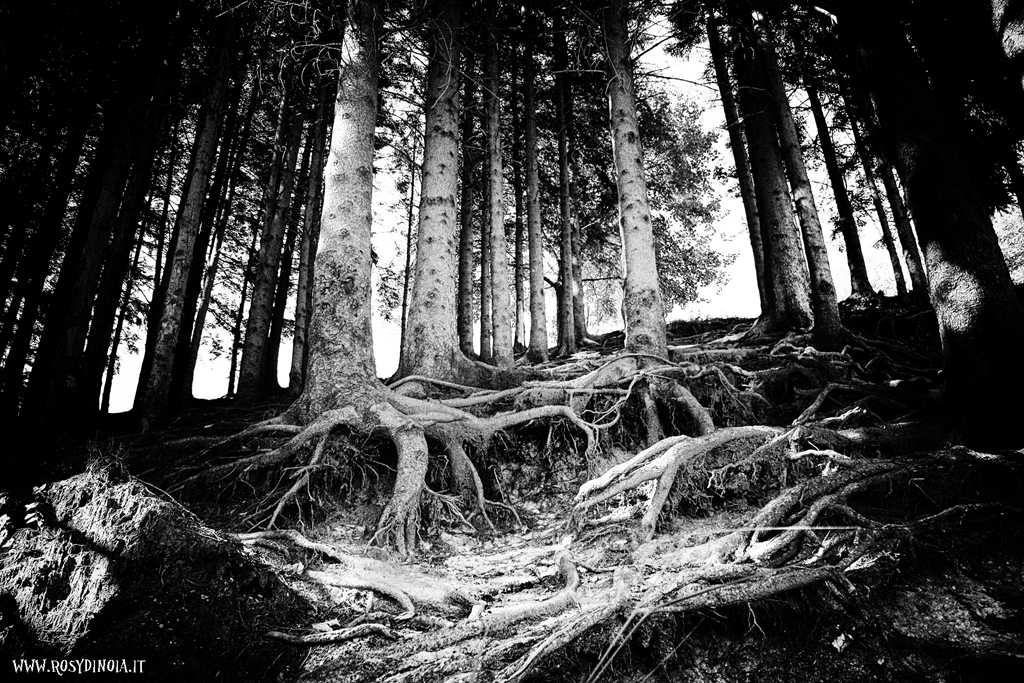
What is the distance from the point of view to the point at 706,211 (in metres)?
14.6

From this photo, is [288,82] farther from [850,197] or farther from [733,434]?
[850,197]

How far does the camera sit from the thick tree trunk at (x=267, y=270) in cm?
1018

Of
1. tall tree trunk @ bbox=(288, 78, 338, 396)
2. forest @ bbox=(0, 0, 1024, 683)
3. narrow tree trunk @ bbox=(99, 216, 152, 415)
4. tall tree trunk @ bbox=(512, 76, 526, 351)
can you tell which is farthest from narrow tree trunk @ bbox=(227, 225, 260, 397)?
tall tree trunk @ bbox=(512, 76, 526, 351)

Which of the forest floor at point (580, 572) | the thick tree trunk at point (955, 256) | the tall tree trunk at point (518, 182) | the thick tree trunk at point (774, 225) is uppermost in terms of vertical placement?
the tall tree trunk at point (518, 182)

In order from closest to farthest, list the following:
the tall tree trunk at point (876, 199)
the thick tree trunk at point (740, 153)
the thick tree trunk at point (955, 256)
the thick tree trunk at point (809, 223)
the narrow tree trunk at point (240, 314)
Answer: the thick tree trunk at point (955, 256)
the thick tree trunk at point (809, 223)
the thick tree trunk at point (740, 153)
the tall tree trunk at point (876, 199)
the narrow tree trunk at point (240, 314)

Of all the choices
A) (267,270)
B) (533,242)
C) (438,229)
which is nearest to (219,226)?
(267,270)

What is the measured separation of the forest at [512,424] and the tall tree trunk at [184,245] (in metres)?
0.07

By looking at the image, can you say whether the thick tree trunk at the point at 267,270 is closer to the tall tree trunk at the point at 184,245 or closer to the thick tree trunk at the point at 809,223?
the tall tree trunk at the point at 184,245

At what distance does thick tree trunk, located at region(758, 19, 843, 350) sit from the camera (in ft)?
21.4

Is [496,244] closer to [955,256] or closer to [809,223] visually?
[809,223]

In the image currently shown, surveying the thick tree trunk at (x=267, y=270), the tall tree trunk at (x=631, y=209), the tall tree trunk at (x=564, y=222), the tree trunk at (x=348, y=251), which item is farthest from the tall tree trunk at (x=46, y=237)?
the tall tree trunk at (x=631, y=209)

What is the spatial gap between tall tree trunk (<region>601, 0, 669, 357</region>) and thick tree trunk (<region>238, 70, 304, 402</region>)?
25.0 ft

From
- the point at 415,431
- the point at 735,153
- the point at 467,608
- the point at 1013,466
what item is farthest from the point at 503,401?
the point at 735,153

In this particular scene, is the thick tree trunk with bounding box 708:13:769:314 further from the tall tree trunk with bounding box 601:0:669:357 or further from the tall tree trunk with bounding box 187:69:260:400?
the tall tree trunk with bounding box 187:69:260:400
